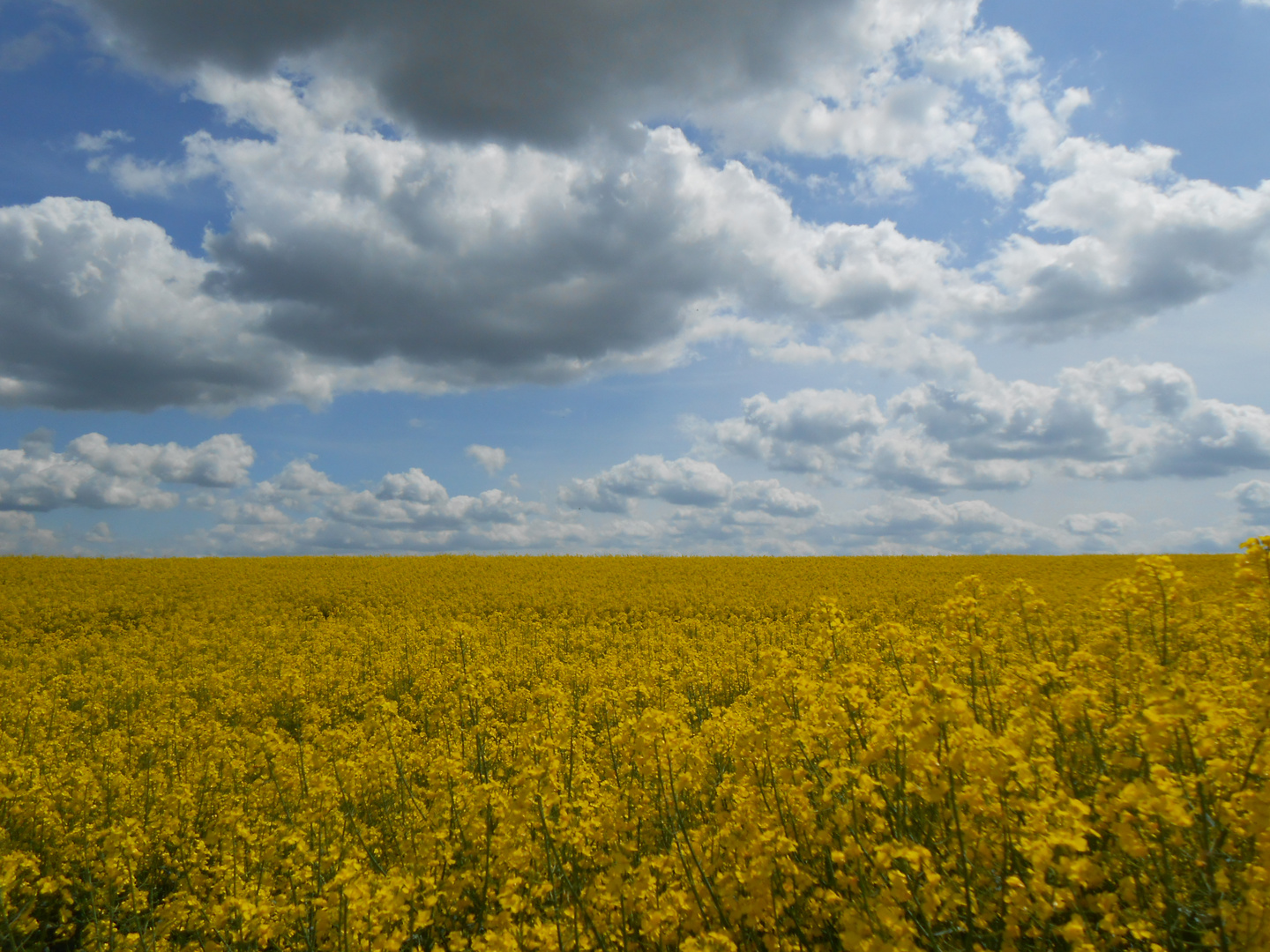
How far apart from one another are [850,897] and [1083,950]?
1.34m

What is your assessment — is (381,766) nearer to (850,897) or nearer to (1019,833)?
(850,897)

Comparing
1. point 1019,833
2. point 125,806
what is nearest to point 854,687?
point 1019,833

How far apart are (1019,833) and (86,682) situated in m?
13.9

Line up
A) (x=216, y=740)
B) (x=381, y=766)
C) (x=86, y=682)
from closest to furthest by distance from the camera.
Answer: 1. (x=381, y=766)
2. (x=216, y=740)
3. (x=86, y=682)

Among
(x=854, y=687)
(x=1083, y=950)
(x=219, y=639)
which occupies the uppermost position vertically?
(x=854, y=687)

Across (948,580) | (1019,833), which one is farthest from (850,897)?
(948,580)

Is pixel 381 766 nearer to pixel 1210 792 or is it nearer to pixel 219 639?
pixel 1210 792

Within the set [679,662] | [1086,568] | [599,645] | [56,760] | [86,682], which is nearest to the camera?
[56,760]

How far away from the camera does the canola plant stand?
9.85 feet

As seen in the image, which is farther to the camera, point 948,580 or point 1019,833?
point 948,580

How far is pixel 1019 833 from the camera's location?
3.43 metres

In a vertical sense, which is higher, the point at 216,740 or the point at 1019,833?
the point at 1019,833

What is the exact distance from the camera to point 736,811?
4.11m

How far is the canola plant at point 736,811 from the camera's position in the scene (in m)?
3.00
